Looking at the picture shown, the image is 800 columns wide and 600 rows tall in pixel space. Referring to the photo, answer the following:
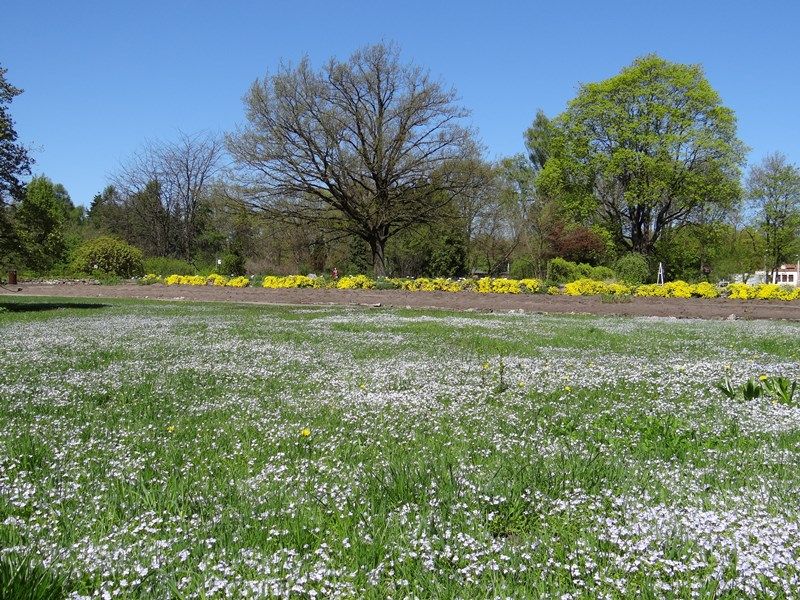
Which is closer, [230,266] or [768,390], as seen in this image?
[768,390]

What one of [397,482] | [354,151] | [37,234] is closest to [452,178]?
[354,151]

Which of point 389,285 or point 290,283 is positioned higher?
point 290,283

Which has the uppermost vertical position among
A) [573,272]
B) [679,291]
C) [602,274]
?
[573,272]

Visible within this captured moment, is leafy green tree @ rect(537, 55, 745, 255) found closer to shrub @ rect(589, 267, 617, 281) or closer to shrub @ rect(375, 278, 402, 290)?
shrub @ rect(589, 267, 617, 281)

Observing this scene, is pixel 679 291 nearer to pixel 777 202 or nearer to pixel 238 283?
pixel 238 283

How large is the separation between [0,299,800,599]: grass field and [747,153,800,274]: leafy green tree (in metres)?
49.9

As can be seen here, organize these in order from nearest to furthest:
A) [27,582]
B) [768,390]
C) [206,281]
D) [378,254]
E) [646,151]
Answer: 1. [27,582]
2. [768,390]
3. [206,281]
4. [378,254]
5. [646,151]

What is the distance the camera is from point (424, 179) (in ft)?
120

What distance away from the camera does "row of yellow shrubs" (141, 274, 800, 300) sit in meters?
21.5

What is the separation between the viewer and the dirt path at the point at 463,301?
2008cm

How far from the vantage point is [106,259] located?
40.3m

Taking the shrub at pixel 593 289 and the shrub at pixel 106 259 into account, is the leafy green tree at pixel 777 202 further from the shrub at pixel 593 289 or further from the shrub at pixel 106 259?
the shrub at pixel 106 259

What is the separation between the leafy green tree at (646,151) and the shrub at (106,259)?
29.5 metres

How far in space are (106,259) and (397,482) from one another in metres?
41.9
